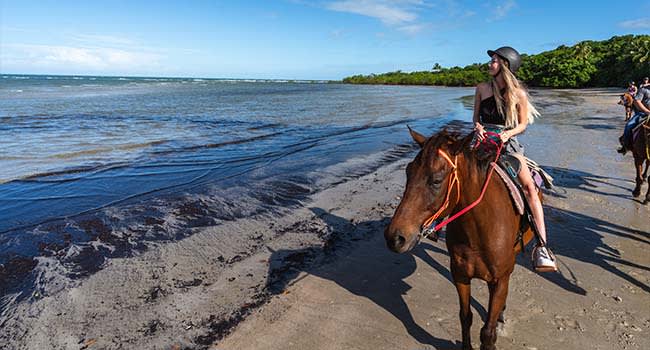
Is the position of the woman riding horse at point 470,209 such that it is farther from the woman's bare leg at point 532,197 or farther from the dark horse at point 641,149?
the dark horse at point 641,149

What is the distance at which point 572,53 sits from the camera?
72875mm

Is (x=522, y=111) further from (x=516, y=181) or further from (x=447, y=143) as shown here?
(x=447, y=143)

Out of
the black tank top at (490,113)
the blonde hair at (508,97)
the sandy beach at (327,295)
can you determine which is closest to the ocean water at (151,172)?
the sandy beach at (327,295)

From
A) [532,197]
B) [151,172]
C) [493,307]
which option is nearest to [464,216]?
[493,307]

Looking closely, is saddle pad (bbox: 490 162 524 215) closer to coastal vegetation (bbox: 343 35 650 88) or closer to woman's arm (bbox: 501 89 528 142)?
woman's arm (bbox: 501 89 528 142)

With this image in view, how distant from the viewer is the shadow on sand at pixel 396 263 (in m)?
4.50

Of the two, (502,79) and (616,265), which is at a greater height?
(502,79)

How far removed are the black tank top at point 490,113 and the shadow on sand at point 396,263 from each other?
2117 millimetres

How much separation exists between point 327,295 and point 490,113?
9.42 feet

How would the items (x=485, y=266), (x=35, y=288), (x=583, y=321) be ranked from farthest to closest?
(x=35, y=288), (x=583, y=321), (x=485, y=266)

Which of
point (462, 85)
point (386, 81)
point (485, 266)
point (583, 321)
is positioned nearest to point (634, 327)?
point (583, 321)

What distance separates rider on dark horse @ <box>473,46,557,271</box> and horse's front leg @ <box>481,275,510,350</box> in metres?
0.81

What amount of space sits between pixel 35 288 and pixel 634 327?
6.86 m

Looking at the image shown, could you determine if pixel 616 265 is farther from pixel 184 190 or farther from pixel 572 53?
pixel 572 53
